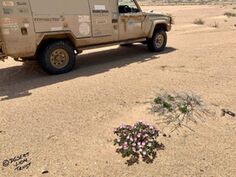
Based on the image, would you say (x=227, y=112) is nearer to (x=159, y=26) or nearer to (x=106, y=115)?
(x=106, y=115)

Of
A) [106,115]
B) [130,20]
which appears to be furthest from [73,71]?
[106,115]

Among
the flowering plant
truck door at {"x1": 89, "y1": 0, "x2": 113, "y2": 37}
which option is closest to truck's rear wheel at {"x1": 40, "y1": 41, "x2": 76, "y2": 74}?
truck door at {"x1": 89, "y1": 0, "x2": 113, "y2": 37}

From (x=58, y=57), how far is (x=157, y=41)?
4.28 m

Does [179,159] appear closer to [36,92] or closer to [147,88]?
[147,88]

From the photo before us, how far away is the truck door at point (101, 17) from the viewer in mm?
7973

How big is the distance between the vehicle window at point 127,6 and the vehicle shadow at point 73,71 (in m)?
1.60

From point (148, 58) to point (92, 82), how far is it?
3.16 meters

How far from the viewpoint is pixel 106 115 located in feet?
16.3

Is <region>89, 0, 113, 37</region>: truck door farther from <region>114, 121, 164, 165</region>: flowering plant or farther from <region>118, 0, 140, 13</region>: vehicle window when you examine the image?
<region>114, 121, 164, 165</region>: flowering plant

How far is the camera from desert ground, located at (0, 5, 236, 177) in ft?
11.9

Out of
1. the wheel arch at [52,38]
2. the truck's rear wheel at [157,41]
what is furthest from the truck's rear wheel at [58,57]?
the truck's rear wheel at [157,41]

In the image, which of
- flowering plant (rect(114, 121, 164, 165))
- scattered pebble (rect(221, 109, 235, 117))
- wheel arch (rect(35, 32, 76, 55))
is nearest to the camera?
flowering plant (rect(114, 121, 164, 165))

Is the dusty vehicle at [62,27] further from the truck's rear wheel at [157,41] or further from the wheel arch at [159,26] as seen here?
the truck's rear wheel at [157,41]

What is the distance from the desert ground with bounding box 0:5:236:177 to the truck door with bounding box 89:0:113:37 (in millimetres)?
1056
